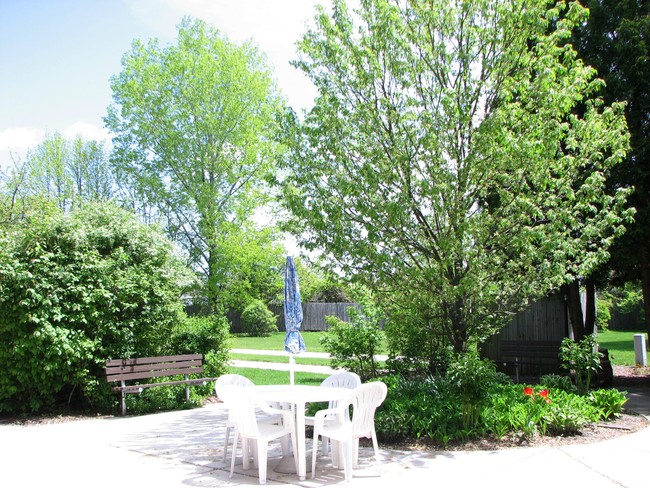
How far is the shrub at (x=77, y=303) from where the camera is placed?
376 inches

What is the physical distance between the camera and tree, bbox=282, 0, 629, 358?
8188mm

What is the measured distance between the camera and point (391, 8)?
827cm

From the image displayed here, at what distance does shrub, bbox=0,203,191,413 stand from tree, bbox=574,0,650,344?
9.27m

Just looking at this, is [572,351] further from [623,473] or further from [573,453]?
[623,473]

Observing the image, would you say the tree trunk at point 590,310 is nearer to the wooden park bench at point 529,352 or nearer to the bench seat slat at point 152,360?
the wooden park bench at point 529,352

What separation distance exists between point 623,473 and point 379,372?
20.1 ft

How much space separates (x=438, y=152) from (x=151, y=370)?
6.66 metres

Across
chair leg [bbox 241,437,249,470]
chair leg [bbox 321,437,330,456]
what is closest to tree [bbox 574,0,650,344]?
chair leg [bbox 321,437,330,456]

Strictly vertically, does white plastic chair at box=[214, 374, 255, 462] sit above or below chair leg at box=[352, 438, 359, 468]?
above

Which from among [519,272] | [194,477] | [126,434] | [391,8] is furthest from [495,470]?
[391,8]

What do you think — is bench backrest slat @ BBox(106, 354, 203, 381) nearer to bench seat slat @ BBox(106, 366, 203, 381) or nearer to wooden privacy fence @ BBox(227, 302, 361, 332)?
bench seat slat @ BBox(106, 366, 203, 381)

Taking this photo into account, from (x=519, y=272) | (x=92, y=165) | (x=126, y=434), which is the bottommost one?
(x=126, y=434)

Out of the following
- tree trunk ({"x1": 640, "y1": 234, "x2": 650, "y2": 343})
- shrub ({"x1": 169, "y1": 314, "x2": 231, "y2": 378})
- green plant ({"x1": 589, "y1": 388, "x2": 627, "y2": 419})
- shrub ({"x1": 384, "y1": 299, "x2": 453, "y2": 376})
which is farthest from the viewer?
shrub ({"x1": 169, "y1": 314, "x2": 231, "y2": 378})

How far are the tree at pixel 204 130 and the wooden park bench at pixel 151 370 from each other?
7.79 metres
